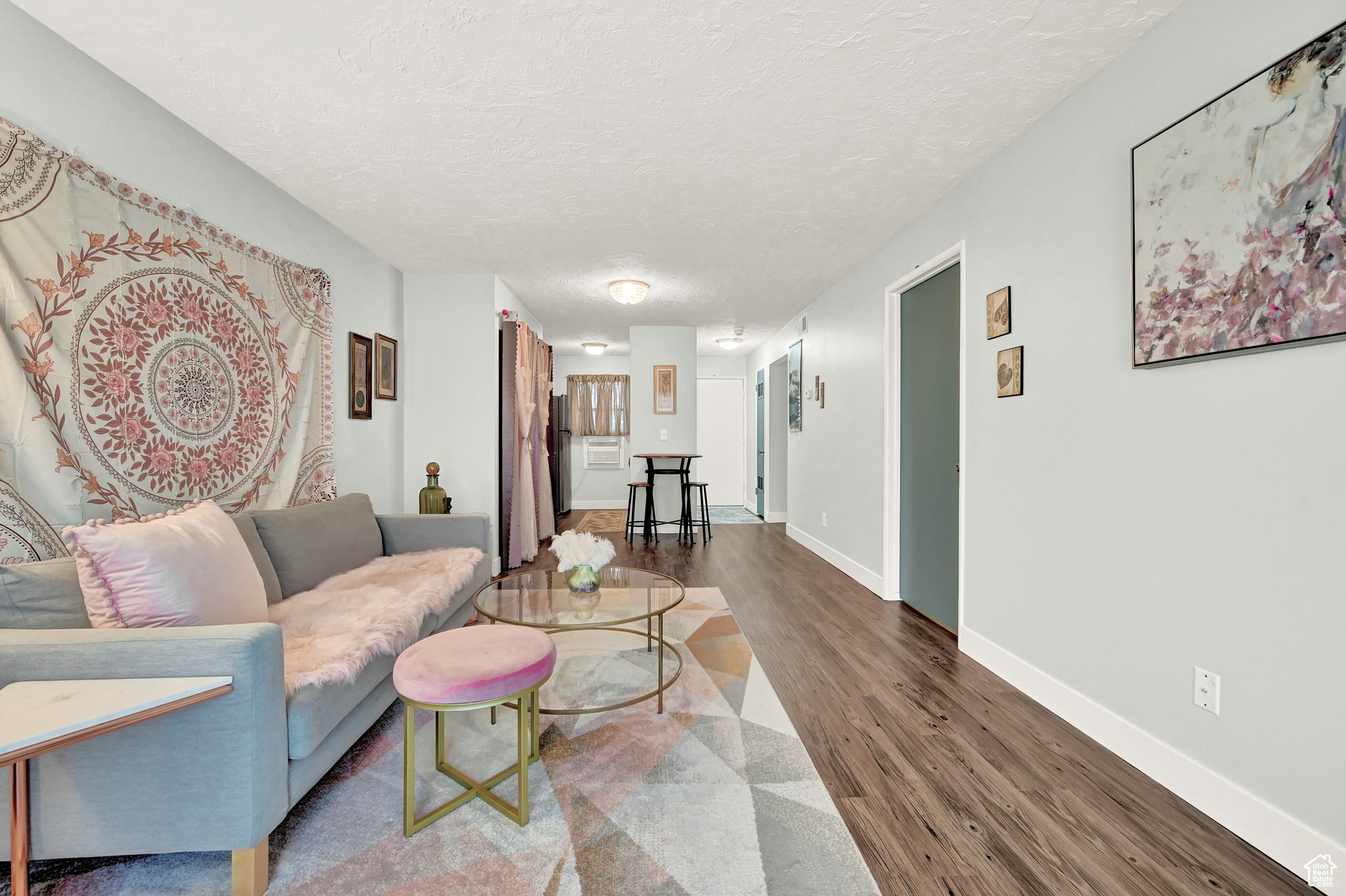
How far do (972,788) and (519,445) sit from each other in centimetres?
389

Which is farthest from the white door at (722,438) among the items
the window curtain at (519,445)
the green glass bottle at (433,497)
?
the green glass bottle at (433,497)

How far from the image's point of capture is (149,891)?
1.32 metres

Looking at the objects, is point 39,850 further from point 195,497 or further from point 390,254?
point 390,254

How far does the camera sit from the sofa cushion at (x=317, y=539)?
236 centimetres

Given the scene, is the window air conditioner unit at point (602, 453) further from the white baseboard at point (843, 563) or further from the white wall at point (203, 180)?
the white wall at point (203, 180)

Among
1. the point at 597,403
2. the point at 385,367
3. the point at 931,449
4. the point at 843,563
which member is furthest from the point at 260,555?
the point at 597,403

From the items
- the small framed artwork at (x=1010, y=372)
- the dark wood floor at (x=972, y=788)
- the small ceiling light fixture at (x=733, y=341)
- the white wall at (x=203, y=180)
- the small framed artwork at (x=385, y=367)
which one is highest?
the small ceiling light fixture at (x=733, y=341)

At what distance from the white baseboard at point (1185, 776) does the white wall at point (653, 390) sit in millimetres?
4274

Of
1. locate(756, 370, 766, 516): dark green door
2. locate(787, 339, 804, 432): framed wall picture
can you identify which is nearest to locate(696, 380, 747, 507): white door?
locate(756, 370, 766, 516): dark green door

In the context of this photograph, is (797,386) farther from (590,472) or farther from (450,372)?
(590,472)

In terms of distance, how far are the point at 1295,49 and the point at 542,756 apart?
114 inches

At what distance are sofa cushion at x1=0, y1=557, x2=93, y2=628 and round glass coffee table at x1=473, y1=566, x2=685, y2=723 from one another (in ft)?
3.58

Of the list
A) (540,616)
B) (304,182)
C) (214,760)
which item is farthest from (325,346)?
(214,760)

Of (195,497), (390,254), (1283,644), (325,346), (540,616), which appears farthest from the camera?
(390,254)
